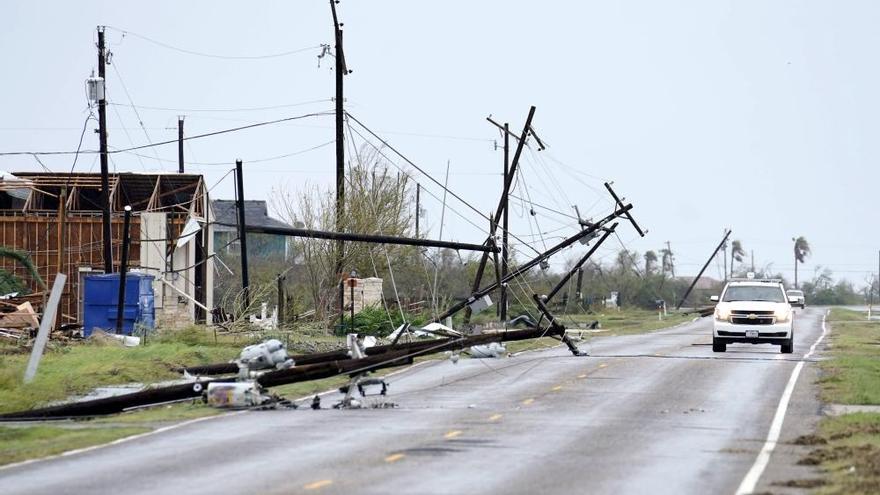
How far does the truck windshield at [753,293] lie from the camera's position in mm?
41094

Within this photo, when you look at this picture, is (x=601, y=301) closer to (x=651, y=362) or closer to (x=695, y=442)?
(x=651, y=362)

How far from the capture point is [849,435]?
19141 millimetres

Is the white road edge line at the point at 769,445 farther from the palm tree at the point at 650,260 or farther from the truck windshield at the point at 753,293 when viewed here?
the palm tree at the point at 650,260

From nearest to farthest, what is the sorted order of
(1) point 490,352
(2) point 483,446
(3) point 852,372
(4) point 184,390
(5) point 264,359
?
(2) point 483,446 < (4) point 184,390 < (5) point 264,359 < (3) point 852,372 < (1) point 490,352

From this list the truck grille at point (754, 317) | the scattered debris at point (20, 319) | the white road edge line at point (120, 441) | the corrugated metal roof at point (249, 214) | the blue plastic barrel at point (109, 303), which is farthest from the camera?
the corrugated metal roof at point (249, 214)

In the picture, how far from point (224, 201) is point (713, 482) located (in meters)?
77.9

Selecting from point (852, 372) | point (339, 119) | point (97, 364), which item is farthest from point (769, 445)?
point (339, 119)

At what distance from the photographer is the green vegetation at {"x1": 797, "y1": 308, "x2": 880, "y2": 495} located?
1449 cm

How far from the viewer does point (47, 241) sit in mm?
50500

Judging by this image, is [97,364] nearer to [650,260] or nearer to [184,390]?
[184,390]

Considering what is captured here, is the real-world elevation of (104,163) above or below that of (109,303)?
above

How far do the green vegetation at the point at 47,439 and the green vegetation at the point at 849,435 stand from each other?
28.6ft

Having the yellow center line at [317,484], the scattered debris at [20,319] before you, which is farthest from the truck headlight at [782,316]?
the yellow center line at [317,484]

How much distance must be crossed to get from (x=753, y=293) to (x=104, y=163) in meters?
20.7
